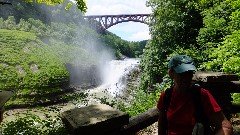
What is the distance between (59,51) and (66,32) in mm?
13518

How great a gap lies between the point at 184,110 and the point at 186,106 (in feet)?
0.14

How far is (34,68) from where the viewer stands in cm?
3331

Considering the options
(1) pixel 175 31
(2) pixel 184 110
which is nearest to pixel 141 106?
(2) pixel 184 110

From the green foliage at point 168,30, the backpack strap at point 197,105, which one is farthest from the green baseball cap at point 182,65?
the green foliage at point 168,30

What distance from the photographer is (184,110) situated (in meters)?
2.23

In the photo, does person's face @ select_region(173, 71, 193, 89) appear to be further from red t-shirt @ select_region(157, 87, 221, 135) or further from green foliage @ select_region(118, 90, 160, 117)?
green foliage @ select_region(118, 90, 160, 117)

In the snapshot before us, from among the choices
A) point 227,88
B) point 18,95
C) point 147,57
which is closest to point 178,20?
point 147,57

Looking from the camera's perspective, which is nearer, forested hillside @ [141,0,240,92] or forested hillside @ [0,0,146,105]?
forested hillside @ [141,0,240,92]

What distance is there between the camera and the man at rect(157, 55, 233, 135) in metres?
2.15

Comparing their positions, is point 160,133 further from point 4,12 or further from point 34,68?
point 4,12

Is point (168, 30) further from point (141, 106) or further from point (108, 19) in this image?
point (108, 19)

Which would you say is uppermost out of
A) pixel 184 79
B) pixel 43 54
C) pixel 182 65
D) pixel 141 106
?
pixel 182 65

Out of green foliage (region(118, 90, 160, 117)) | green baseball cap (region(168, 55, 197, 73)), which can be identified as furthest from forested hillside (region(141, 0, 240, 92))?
green baseball cap (region(168, 55, 197, 73))

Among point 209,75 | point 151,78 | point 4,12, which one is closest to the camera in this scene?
point 209,75
